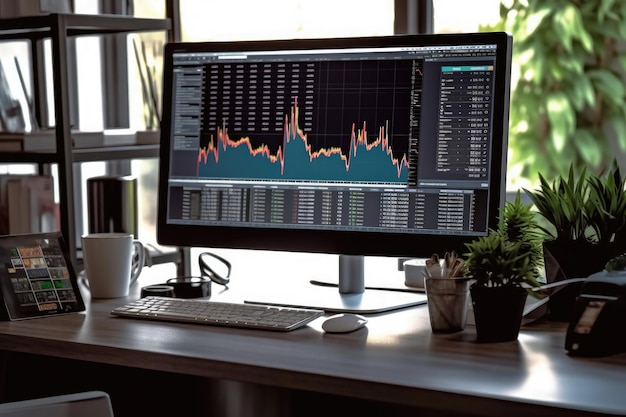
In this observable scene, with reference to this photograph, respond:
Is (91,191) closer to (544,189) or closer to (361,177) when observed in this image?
(361,177)

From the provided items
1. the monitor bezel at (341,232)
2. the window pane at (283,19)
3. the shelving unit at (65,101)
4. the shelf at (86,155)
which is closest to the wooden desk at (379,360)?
the monitor bezel at (341,232)

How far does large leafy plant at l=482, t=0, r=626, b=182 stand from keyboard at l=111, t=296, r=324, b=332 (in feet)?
4.60

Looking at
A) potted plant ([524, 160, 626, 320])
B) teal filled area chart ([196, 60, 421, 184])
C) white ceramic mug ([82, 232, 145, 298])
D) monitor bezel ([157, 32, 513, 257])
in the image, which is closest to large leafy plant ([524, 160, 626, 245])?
potted plant ([524, 160, 626, 320])

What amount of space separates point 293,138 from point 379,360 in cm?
57

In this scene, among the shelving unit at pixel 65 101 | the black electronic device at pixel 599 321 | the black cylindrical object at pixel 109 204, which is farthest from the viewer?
the black cylindrical object at pixel 109 204

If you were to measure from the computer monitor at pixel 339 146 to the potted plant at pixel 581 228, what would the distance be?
0.11 m

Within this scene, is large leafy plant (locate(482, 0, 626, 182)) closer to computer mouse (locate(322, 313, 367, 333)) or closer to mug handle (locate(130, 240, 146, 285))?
mug handle (locate(130, 240, 146, 285))

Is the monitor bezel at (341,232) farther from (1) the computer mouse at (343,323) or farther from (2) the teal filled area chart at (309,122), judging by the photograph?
(1) the computer mouse at (343,323)

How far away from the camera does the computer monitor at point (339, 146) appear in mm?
1651

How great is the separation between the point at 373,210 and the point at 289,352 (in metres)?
0.41

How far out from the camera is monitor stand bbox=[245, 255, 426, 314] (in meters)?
1.69

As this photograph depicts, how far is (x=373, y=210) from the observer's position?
171cm

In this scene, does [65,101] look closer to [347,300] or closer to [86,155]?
[86,155]

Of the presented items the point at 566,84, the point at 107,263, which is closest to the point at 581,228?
the point at 107,263
